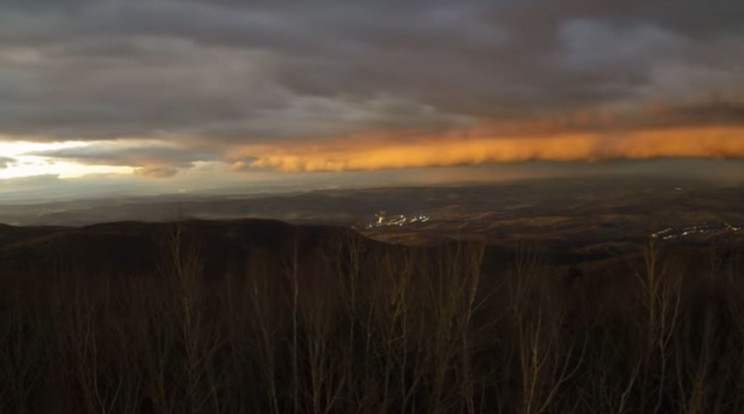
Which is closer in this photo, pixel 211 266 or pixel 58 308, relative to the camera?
pixel 58 308

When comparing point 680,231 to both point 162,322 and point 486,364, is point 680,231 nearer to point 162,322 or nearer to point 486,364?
point 486,364

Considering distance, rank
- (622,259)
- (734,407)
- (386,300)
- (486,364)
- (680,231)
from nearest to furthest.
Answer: (734,407)
(386,300)
(486,364)
(622,259)
(680,231)

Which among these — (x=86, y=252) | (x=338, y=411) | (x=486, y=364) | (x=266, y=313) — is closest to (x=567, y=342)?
(x=486, y=364)

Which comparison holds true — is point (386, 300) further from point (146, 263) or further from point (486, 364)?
point (146, 263)

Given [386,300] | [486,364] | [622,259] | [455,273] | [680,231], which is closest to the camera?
[455,273]

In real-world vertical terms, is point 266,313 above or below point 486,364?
above

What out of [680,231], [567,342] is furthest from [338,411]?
[680,231]
